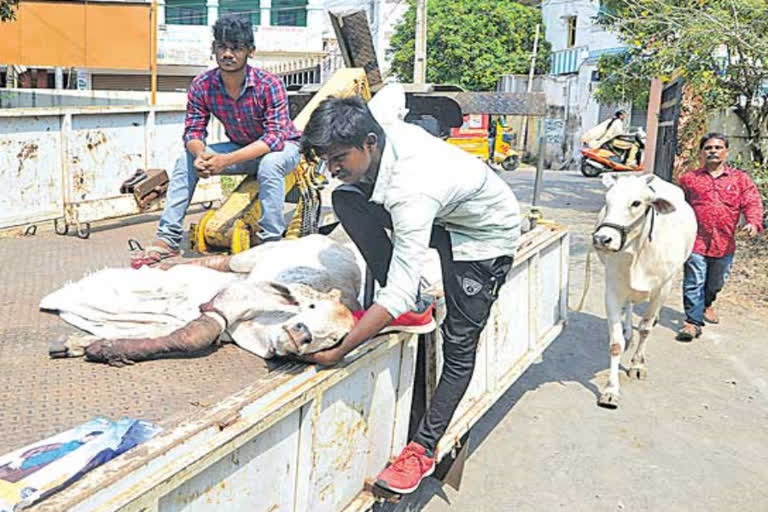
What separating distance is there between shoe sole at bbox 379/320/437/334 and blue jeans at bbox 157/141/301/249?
1.61m

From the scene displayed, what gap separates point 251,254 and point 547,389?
2494 mm

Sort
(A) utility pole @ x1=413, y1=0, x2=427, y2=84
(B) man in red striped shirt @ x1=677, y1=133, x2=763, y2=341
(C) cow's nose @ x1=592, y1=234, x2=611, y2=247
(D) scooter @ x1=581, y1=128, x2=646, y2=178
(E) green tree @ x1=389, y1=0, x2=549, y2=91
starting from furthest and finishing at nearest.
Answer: (E) green tree @ x1=389, y1=0, x2=549, y2=91, (A) utility pole @ x1=413, y1=0, x2=427, y2=84, (D) scooter @ x1=581, y1=128, x2=646, y2=178, (B) man in red striped shirt @ x1=677, y1=133, x2=763, y2=341, (C) cow's nose @ x1=592, y1=234, x2=611, y2=247

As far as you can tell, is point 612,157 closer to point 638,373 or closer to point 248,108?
point 638,373

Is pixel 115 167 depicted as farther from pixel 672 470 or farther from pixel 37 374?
pixel 672 470

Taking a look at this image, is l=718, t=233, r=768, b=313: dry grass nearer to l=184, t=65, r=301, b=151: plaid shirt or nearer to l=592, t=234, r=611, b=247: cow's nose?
l=592, t=234, r=611, b=247: cow's nose

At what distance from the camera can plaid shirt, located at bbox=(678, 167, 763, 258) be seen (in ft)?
20.4

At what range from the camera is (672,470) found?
13.8ft

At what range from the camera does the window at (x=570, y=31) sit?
29531mm

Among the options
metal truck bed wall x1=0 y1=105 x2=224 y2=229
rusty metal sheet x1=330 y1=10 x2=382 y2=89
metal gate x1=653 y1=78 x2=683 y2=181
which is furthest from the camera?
metal gate x1=653 y1=78 x2=683 y2=181

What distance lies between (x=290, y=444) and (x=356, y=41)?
4071 mm

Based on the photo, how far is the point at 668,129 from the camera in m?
10.9

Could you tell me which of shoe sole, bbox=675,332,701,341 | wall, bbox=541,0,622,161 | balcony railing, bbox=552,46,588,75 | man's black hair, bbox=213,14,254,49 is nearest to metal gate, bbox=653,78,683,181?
shoe sole, bbox=675,332,701,341

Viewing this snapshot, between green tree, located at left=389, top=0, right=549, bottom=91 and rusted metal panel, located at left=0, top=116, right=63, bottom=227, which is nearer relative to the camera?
rusted metal panel, located at left=0, top=116, right=63, bottom=227

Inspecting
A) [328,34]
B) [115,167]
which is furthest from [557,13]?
[115,167]
